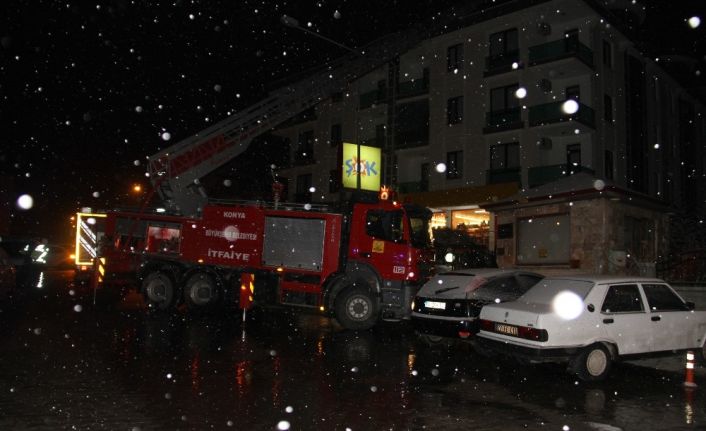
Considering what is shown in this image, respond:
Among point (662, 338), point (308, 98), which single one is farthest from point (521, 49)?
point (662, 338)

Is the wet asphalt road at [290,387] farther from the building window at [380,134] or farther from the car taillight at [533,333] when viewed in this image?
the building window at [380,134]

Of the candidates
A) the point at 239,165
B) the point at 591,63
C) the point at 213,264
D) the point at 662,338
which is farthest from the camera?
the point at 239,165

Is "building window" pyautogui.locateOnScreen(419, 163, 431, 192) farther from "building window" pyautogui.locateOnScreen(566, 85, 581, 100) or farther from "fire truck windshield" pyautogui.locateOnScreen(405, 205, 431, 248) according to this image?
"fire truck windshield" pyautogui.locateOnScreen(405, 205, 431, 248)

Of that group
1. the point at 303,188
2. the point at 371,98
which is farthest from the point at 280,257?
the point at 303,188

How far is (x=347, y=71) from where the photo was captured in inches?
933

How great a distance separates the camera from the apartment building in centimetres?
2158

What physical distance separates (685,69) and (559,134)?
1449 cm

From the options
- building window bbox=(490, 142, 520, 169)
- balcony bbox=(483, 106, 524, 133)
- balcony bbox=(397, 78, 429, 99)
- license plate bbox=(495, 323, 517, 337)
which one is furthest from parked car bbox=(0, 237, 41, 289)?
balcony bbox=(483, 106, 524, 133)

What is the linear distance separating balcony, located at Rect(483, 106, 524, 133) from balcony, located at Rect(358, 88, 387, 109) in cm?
843

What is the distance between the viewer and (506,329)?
8.69m

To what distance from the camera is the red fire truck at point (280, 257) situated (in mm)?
13281

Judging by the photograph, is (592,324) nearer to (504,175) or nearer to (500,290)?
(500,290)

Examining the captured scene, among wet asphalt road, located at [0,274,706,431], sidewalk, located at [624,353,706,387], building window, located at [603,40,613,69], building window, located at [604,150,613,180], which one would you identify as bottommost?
wet asphalt road, located at [0,274,706,431]

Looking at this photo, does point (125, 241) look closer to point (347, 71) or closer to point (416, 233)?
point (416, 233)
